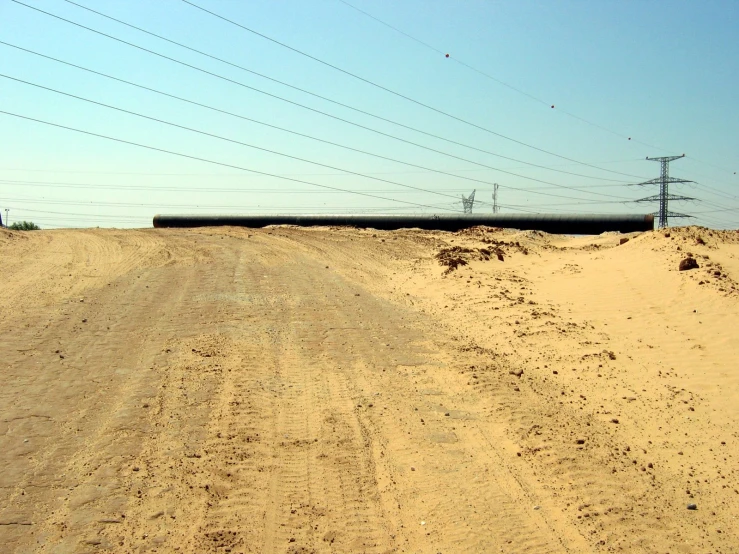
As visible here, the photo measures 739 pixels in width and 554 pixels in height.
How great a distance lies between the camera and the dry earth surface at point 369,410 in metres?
5.71

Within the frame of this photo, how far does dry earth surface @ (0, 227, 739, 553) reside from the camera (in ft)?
18.7

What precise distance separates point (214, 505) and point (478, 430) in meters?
3.23

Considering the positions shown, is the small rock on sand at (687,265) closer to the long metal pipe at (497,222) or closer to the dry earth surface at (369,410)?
the dry earth surface at (369,410)

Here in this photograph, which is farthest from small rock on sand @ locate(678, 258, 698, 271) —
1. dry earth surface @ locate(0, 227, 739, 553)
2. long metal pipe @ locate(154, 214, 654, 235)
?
long metal pipe @ locate(154, 214, 654, 235)

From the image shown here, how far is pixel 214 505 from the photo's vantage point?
585 centimetres

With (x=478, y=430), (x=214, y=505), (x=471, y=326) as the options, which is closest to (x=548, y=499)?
(x=478, y=430)

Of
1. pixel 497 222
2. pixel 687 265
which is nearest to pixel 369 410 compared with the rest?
pixel 687 265

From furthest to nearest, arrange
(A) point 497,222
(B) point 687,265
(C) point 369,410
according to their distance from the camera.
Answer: (A) point 497,222, (B) point 687,265, (C) point 369,410

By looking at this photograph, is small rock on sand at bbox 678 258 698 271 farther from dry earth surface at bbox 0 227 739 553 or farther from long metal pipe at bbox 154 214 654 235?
long metal pipe at bbox 154 214 654 235

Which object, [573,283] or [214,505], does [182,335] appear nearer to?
[214,505]

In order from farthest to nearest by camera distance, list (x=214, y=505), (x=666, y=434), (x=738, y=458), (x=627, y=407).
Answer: (x=627, y=407) → (x=666, y=434) → (x=738, y=458) → (x=214, y=505)

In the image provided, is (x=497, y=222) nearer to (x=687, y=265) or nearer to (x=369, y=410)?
(x=687, y=265)

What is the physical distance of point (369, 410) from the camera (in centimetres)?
824

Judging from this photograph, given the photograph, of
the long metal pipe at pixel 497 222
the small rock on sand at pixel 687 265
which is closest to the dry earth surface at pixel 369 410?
the small rock on sand at pixel 687 265
